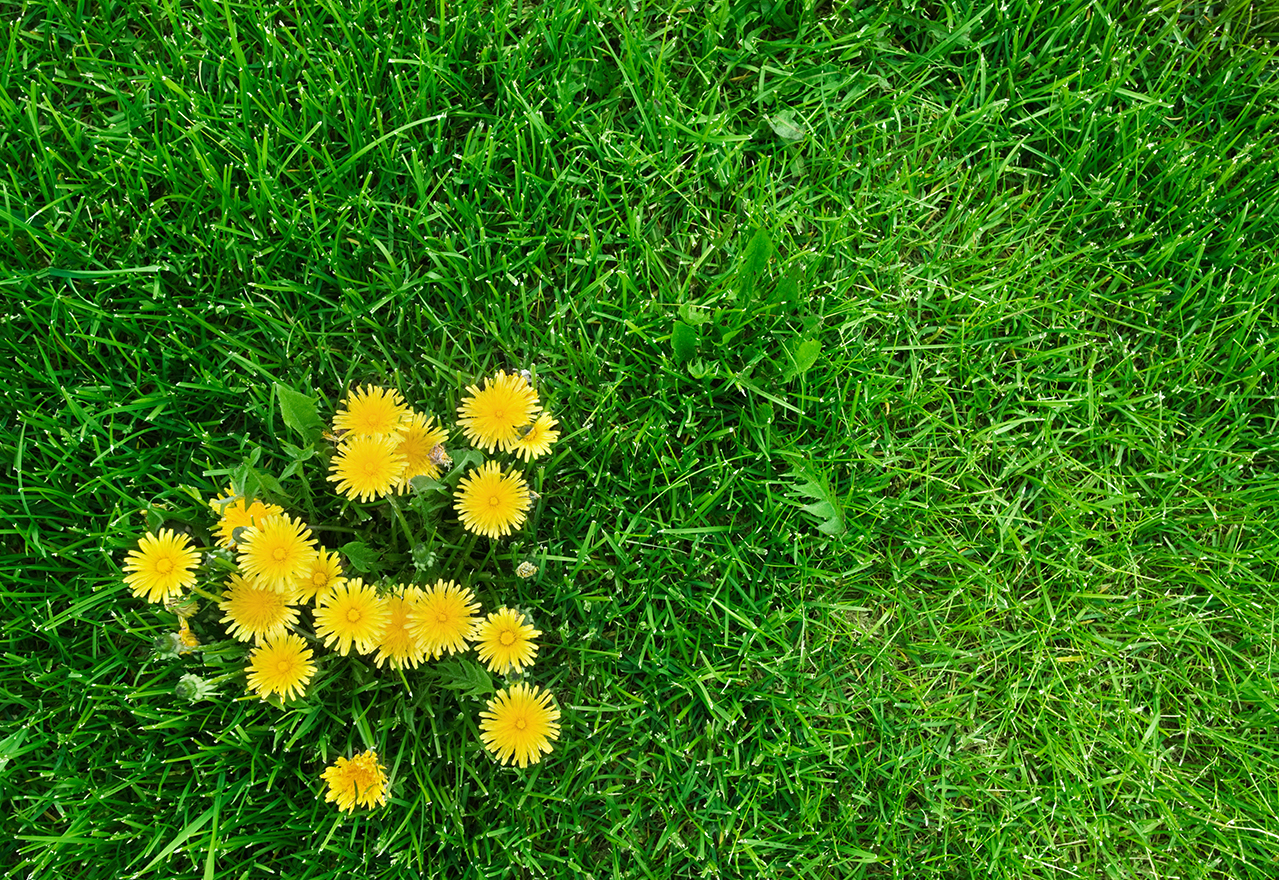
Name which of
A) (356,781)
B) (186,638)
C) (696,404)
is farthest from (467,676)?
(696,404)

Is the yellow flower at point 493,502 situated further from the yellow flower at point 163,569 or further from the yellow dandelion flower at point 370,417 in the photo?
the yellow flower at point 163,569

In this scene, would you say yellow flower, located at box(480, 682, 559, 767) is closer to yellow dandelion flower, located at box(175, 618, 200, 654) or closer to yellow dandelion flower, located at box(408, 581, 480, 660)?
yellow dandelion flower, located at box(408, 581, 480, 660)

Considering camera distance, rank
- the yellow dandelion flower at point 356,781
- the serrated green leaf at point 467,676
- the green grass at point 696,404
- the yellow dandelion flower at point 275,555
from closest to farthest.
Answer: the yellow dandelion flower at point 275,555
the yellow dandelion flower at point 356,781
the serrated green leaf at point 467,676
the green grass at point 696,404

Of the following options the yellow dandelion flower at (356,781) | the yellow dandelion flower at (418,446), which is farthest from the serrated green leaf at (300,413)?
the yellow dandelion flower at (356,781)

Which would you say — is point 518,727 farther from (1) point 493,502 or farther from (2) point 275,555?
(2) point 275,555

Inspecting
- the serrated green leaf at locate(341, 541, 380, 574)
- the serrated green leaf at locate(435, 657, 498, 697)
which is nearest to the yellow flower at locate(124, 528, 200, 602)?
the serrated green leaf at locate(341, 541, 380, 574)
